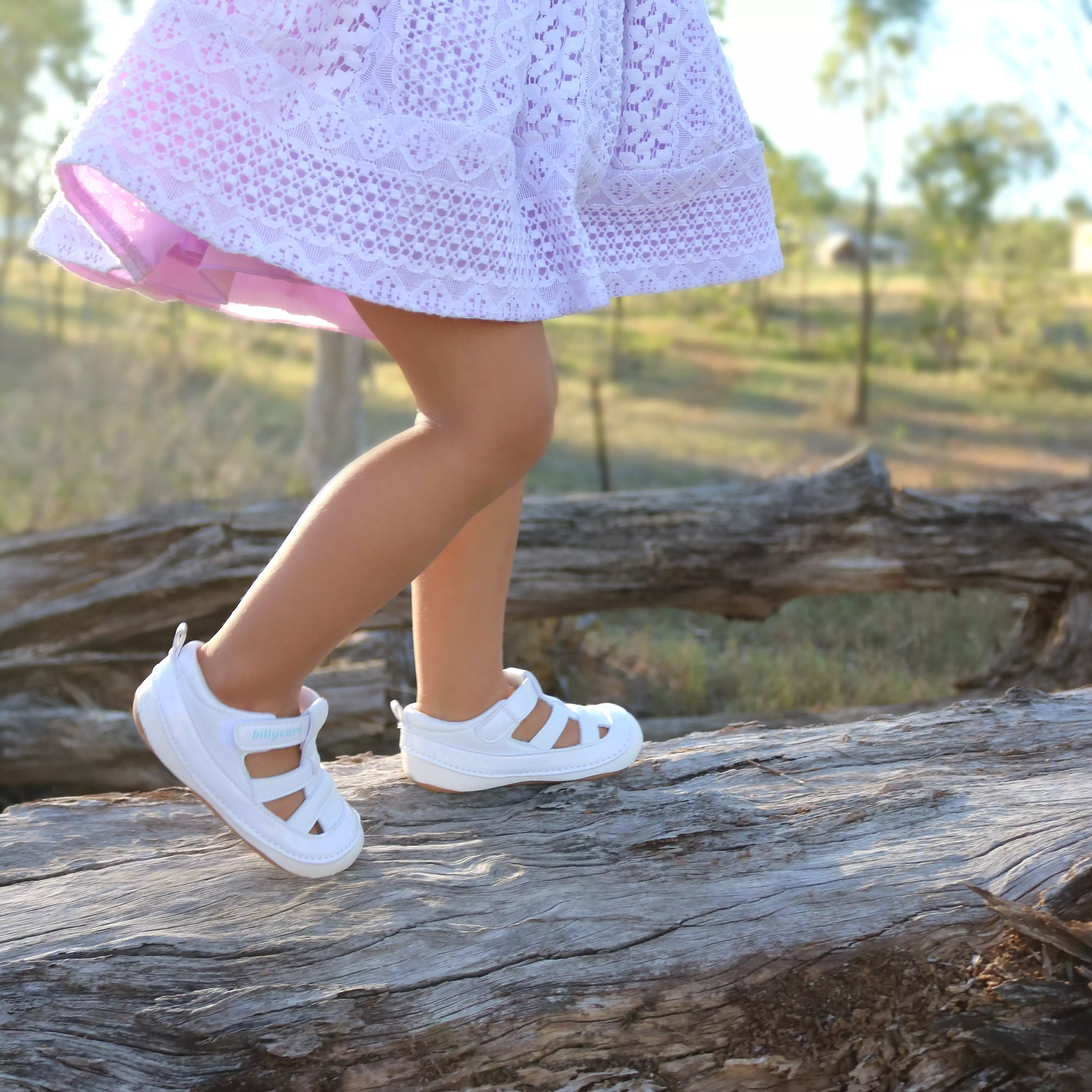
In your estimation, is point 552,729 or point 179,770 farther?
point 552,729

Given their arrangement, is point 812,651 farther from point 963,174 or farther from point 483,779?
point 963,174

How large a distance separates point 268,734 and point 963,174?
1580 cm

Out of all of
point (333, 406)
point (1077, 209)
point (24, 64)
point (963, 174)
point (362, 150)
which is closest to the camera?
point (362, 150)

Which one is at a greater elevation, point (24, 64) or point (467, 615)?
point (24, 64)

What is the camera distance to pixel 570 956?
52.6 inches

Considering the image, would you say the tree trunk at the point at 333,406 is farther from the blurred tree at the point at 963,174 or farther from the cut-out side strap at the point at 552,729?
the blurred tree at the point at 963,174

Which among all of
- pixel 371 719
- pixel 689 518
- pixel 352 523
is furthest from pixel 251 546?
pixel 352 523

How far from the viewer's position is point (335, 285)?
3.96ft

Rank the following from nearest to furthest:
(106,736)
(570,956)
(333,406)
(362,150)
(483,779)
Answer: (362,150) < (570,956) < (483,779) < (106,736) < (333,406)

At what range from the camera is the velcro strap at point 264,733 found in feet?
4.52

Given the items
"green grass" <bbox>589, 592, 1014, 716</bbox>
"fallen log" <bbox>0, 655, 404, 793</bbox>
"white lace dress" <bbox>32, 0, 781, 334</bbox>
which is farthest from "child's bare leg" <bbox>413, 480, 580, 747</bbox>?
"green grass" <bbox>589, 592, 1014, 716</bbox>

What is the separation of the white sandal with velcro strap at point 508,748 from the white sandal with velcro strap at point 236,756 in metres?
0.24

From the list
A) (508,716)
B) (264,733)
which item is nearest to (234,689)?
(264,733)

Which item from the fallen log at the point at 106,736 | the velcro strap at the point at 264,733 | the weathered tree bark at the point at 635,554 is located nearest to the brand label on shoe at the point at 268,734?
the velcro strap at the point at 264,733
